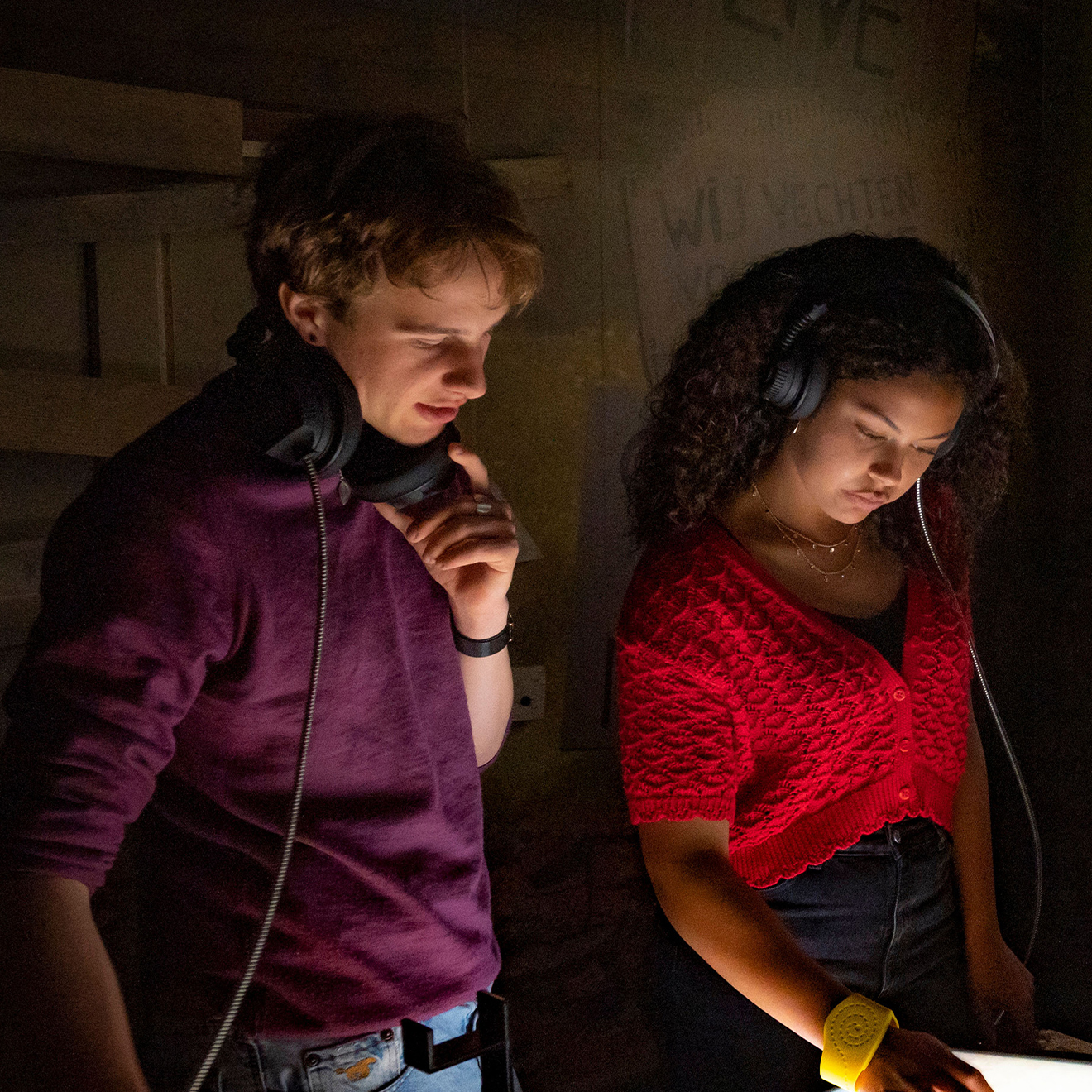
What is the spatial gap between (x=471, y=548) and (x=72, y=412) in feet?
1.07

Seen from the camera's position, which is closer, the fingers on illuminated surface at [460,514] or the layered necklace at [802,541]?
the fingers on illuminated surface at [460,514]

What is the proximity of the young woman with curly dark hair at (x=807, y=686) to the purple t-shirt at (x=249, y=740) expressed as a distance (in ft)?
0.77

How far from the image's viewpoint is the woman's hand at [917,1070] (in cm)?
78

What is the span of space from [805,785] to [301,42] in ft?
2.83

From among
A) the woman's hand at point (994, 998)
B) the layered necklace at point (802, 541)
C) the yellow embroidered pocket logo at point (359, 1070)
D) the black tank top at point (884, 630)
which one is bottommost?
the woman's hand at point (994, 998)

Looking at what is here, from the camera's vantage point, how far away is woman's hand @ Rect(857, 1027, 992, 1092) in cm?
78

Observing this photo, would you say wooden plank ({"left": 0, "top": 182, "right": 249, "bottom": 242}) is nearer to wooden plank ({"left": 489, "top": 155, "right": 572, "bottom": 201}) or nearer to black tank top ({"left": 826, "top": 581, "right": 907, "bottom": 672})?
wooden plank ({"left": 489, "top": 155, "right": 572, "bottom": 201})

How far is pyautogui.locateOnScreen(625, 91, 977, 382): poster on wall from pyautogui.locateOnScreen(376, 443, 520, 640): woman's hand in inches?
17.3

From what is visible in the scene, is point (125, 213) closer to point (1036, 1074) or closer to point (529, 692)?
point (529, 692)

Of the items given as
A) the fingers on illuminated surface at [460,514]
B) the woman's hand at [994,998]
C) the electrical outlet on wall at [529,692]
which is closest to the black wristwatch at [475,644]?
the fingers on illuminated surface at [460,514]

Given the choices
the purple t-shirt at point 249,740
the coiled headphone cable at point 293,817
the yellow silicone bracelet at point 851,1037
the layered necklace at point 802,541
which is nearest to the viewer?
the purple t-shirt at point 249,740

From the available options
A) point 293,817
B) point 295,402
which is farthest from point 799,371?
point 293,817

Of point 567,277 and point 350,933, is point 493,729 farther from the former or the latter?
point 567,277

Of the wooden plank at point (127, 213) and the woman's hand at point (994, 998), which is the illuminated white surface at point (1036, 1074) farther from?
the wooden plank at point (127, 213)
